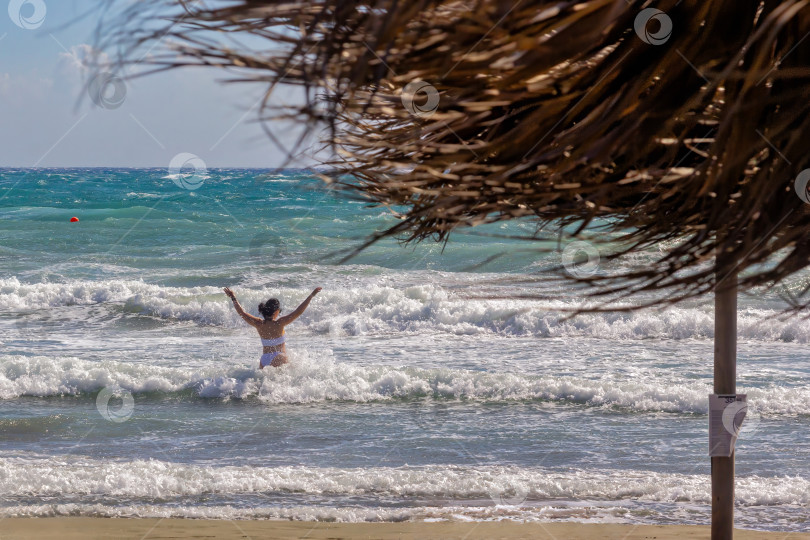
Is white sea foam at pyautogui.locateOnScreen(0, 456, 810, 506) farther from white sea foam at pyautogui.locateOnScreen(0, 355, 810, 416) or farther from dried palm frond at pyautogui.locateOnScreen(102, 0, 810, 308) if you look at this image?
dried palm frond at pyautogui.locateOnScreen(102, 0, 810, 308)

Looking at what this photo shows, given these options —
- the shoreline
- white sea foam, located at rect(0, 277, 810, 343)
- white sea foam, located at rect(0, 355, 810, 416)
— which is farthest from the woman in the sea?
the shoreline

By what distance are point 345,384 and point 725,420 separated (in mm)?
7543

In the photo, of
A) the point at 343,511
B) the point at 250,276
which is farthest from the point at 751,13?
the point at 250,276

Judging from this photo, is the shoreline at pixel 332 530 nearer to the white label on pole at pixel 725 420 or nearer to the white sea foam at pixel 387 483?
the white sea foam at pixel 387 483

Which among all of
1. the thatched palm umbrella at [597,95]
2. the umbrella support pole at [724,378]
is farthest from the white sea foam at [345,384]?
the thatched palm umbrella at [597,95]

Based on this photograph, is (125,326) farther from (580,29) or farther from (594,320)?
(580,29)

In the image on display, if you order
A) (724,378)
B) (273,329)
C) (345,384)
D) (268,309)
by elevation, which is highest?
(724,378)

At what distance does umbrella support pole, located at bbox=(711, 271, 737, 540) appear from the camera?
2.44 metres

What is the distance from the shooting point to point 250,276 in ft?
67.1

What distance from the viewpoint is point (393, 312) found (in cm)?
1545

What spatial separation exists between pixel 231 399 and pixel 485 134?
27.7ft

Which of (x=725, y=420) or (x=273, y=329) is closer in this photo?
(x=725, y=420)

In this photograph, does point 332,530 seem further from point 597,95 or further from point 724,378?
point 597,95

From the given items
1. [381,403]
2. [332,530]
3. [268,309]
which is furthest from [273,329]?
[332,530]
